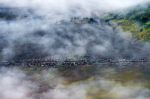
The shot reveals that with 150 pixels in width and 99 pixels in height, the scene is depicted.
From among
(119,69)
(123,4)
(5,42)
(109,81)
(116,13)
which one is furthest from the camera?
(123,4)

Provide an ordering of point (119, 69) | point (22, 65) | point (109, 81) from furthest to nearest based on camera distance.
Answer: point (22, 65)
point (119, 69)
point (109, 81)

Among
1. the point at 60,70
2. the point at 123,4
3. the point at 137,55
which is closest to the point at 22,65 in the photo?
the point at 60,70

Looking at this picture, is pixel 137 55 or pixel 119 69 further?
pixel 137 55

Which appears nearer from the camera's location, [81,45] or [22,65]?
[22,65]

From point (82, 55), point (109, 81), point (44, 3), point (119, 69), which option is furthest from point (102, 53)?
point (44, 3)

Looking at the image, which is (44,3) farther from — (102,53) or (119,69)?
(119,69)

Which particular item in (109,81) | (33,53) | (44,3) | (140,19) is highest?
(44,3)

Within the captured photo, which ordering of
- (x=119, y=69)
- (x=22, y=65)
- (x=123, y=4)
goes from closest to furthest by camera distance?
(x=119, y=69), (x=22, y=65), (x=123, y=4)

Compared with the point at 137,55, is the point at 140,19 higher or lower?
higher

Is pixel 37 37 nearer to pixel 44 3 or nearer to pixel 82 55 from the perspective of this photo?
pixel 82 55
